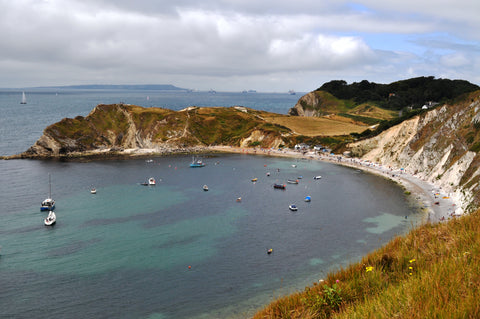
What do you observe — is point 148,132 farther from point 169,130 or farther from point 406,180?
point 406,180

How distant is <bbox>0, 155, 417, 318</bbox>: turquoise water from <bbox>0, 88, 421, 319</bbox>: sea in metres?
0.24

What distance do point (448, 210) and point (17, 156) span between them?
150m

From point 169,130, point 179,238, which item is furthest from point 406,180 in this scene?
point 169,130

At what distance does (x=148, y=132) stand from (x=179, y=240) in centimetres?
12136

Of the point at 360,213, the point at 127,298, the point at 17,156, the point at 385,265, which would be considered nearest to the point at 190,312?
the point at 127,298

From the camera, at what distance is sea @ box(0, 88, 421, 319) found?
141 ft

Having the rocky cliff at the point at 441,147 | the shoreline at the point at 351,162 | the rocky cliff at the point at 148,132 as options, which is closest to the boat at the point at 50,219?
the shoreline at the point at 351,162

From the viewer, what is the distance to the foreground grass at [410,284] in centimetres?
773

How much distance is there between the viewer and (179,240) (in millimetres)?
61312

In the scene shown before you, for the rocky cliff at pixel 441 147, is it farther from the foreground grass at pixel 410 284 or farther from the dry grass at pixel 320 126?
the foreground grass at pixel 410 284

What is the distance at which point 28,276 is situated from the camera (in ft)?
159

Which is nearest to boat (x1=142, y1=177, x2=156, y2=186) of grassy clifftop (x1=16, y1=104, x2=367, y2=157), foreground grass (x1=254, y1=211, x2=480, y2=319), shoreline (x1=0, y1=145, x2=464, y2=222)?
shoreline (x1=0, y1=145, x2=464, y2=222)

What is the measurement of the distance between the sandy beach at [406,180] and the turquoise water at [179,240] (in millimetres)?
4678

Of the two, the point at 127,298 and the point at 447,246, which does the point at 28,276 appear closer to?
the point at 127,298
